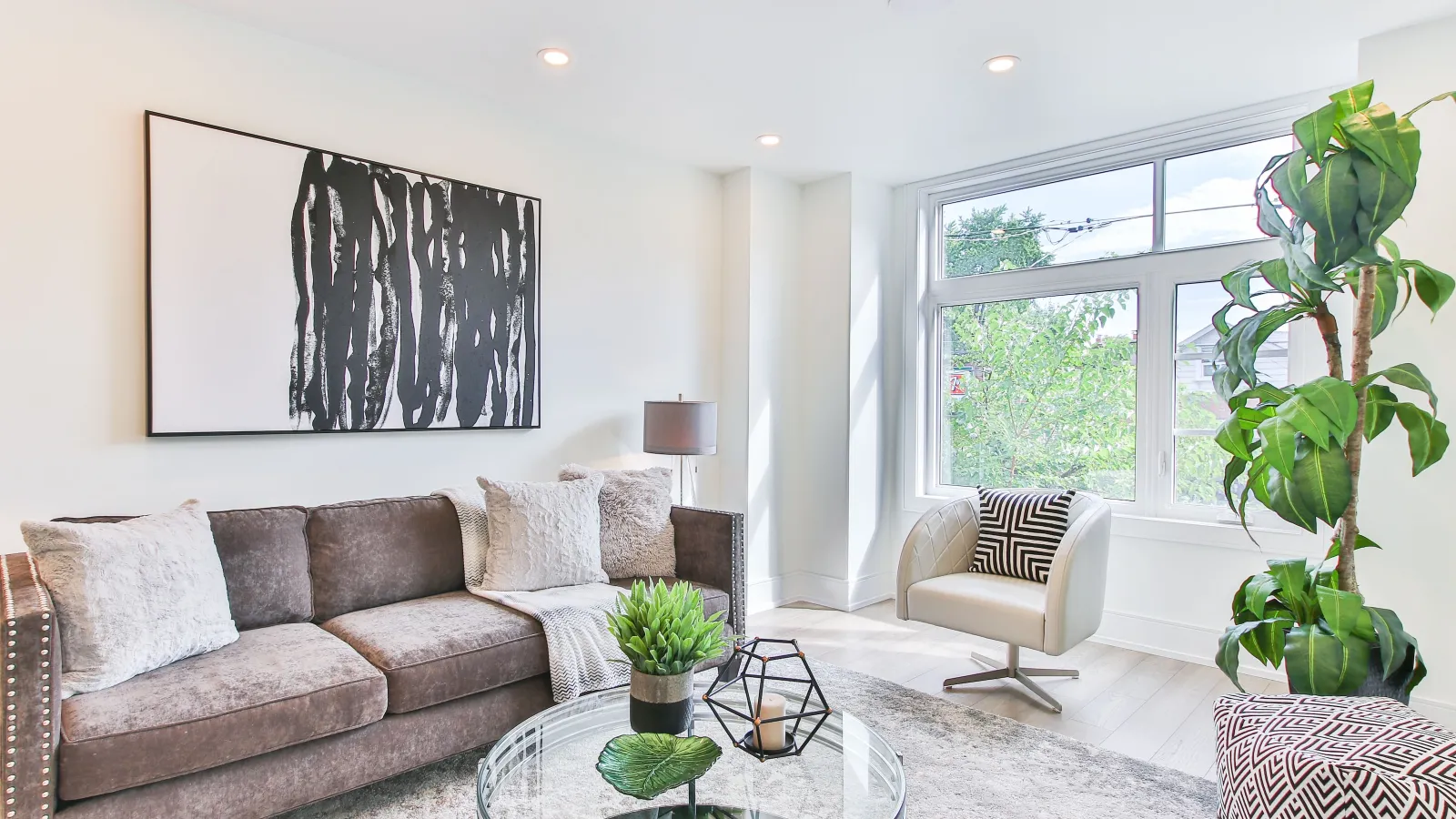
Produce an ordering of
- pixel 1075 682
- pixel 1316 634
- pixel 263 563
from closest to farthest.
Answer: pixel 1316 634
pixel 263 563
pixel 1075 682

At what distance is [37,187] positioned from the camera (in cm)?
239

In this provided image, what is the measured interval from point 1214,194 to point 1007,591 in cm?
219

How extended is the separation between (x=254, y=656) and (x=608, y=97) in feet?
8.39

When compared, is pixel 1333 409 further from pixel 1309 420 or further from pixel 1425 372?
pixel 1425 372

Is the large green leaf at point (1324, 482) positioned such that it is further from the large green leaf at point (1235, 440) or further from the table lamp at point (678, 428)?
the table lamp at point (678, 428)

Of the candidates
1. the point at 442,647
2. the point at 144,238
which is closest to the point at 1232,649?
the point at 442,647

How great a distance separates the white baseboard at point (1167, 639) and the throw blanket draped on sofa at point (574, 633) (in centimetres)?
262

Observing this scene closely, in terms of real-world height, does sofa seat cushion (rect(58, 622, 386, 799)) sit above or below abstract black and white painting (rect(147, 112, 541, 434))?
below

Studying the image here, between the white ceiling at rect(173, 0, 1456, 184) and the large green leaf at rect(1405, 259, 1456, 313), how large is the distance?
960mm

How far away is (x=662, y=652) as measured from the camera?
1711 mm

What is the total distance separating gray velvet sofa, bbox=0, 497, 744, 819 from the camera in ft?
5.56

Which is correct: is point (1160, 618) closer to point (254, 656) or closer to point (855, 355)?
point (855, 355)

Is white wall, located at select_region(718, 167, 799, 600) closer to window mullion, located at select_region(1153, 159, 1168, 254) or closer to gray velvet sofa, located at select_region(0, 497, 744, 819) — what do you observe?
gray velvet sofa, located at select_region(0, 497, 744, 819)

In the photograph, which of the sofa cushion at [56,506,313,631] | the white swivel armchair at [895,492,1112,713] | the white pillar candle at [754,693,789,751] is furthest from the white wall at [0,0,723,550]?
the white pillar candle at [754,693,789,751]
